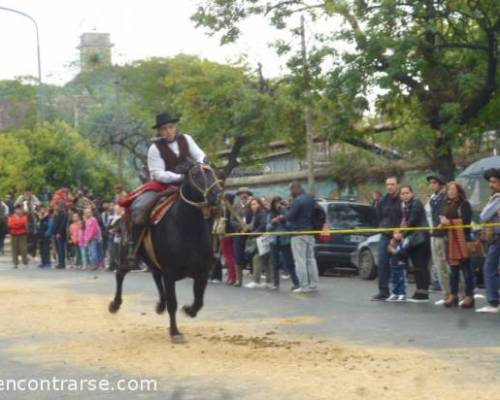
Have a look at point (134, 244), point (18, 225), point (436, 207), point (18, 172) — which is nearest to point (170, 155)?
point (134, 244)

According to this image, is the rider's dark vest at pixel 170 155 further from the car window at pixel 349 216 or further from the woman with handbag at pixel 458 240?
the car window at pixel 349 216

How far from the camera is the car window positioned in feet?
87.9

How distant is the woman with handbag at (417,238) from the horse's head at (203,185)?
5.73 meters

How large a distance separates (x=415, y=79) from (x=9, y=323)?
13500 mm

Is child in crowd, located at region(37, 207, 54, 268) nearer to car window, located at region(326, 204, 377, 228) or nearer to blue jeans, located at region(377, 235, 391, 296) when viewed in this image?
car window, located at region(326, 204, 377, 228)

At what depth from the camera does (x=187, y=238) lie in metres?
13.0

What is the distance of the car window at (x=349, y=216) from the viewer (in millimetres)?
26797

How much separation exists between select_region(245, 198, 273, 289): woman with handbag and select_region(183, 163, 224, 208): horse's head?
1002cm

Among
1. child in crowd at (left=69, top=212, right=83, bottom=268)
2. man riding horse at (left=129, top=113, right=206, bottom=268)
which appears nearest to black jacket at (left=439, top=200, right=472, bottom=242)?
man riding horse at (left=129, top=113, right=206, bottom=268)

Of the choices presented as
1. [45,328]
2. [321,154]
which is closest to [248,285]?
[45,328]

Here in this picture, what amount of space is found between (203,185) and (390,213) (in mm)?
6049

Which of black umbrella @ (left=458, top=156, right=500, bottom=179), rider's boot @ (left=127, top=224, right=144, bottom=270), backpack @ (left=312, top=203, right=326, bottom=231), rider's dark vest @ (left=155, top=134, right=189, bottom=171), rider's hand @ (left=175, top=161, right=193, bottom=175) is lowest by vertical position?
rider's boot @ (left=127, top=224, right=144, bottom=270)

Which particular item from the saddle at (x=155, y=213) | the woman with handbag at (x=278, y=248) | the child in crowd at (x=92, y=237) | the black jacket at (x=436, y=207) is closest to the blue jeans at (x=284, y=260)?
the woman with handbag at (x=278, y=248)

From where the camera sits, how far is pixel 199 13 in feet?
97.4
